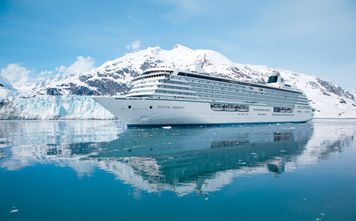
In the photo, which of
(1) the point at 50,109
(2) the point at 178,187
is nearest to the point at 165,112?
(2) the point at 178,187

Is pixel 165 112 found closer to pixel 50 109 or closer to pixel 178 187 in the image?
pixel 178 187

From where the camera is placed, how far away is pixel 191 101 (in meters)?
38.6

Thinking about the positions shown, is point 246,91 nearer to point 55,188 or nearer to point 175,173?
point 175,173

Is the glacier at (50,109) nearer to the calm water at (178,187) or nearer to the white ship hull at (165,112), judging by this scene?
the white ship hull at (165,112)

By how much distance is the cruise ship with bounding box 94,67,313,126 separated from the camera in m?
34.1

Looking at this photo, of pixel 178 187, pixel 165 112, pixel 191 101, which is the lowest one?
pixel 178 187

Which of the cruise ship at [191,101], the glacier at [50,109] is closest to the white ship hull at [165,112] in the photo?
the cruise ship at [191,101]

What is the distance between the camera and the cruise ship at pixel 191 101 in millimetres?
34094

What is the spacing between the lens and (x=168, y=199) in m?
7.53

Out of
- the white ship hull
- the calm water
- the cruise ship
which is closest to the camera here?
the calm water

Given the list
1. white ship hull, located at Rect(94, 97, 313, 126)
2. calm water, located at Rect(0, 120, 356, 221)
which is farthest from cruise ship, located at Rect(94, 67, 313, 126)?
calm water, located at Rect(0, 120, 356, 221)

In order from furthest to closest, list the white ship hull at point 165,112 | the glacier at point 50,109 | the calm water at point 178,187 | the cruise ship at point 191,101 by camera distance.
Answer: the glacier at point 50,109 → the cruise ship at point 191,101 → the white ship hull at point 165,112 → the calm water at point 178,187

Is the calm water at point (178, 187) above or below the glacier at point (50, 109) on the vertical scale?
below

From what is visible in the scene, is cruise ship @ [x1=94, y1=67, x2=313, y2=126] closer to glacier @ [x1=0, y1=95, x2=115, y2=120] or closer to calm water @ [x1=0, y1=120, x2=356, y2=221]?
calm water @ [x1=0, y1=120, x2=356, y2=221]
